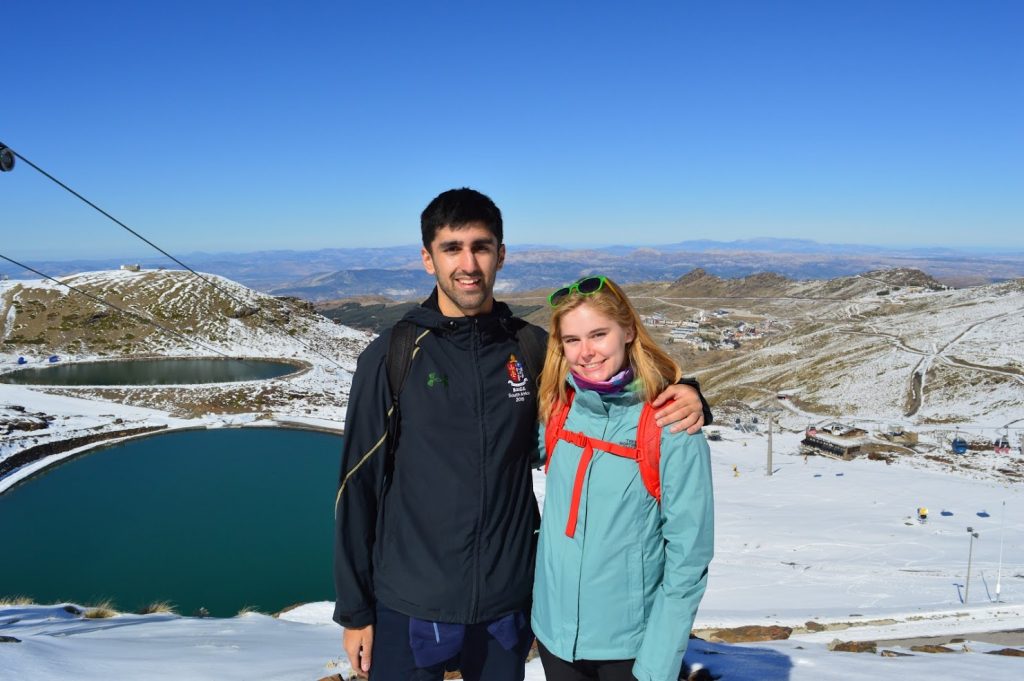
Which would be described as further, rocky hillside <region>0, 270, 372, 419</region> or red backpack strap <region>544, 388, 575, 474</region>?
rocky hillside <region>0, 270, 372, 419</region>

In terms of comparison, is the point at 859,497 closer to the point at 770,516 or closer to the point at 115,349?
the point at 770,516

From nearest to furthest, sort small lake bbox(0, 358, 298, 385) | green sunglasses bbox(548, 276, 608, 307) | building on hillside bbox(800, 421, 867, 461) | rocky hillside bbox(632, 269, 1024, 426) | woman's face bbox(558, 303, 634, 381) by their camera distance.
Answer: woman's face bbox(558, 303, 634, 381) < green sunglasses bbox(548, 276, 608, 307) < building on hillside bbox(800, 421, 867, 461) < small lake bbox(0, 358, 298, 385) < rocky hillside bbox(632, 269, 1024, 426)

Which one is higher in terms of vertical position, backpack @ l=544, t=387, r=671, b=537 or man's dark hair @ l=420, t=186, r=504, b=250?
man's dark hair @ l=420, t=186, r=504, b=250

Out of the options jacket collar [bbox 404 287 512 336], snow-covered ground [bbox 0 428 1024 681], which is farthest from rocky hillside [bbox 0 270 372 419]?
jacket collar [bbox 404 287 512 336]

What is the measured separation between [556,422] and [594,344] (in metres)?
0.56

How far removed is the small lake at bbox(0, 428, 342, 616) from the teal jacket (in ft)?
60.3

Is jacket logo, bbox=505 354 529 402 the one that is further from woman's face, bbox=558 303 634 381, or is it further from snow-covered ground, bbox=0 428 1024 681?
snow-covered ground, bbox=0 428 1024 681

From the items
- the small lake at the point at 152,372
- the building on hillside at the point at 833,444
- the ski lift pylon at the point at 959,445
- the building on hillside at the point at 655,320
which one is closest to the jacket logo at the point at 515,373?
the building on hillside at the point at 833,444

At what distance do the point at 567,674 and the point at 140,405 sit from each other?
54.0 metres

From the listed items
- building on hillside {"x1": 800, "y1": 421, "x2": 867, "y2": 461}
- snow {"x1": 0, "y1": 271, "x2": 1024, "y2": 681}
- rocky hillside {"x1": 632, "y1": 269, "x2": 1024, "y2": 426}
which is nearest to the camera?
snow {"x1": 0, "y1": 271, "x2": 1024, "y2": 681}

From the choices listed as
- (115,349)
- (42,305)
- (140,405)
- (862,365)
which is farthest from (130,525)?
(862,365)

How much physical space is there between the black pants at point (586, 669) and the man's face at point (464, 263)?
2.13 metres

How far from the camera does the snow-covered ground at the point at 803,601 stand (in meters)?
6.82

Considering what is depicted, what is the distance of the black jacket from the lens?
355 cm
